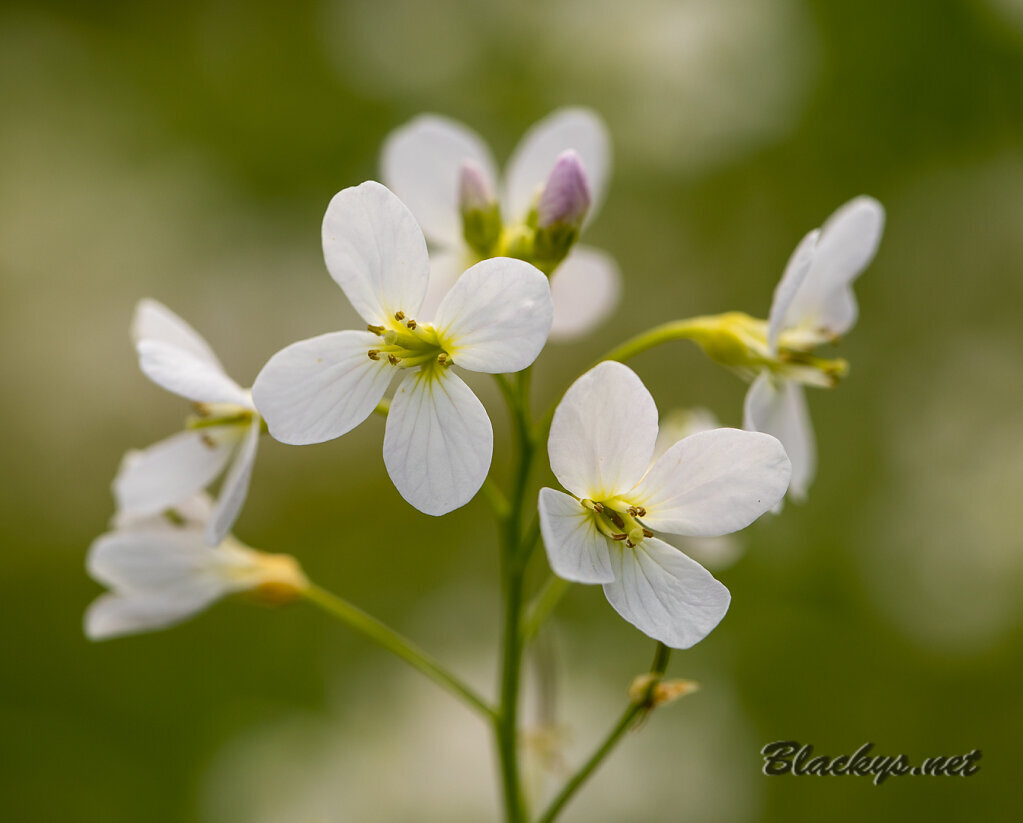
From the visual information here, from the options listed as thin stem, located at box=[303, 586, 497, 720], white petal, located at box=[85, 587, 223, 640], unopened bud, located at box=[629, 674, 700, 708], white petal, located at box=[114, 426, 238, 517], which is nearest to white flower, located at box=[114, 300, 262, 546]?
white petal, located at box=[114, 426, 238, 517]

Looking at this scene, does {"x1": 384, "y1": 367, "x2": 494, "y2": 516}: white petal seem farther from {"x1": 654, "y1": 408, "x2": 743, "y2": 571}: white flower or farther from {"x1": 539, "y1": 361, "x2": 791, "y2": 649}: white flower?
{"x1": 654, "y1": 408, "x2": 743, "y2": 571}: white flower

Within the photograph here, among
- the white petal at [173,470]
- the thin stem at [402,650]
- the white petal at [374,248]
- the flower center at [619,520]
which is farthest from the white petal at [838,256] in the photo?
the white petal at [173,470]

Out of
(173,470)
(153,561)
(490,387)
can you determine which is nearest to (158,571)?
(153,561)

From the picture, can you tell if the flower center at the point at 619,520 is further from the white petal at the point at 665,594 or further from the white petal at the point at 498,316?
the white petal at the point at 498,316

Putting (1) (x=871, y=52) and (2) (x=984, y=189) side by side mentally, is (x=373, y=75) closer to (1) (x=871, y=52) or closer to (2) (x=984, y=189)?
(1) (x=871, y=52)

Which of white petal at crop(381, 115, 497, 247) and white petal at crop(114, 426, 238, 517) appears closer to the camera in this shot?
white petal at crop(114, 426, 238, 517)

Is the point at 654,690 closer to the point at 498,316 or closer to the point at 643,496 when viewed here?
the point at 643,496
